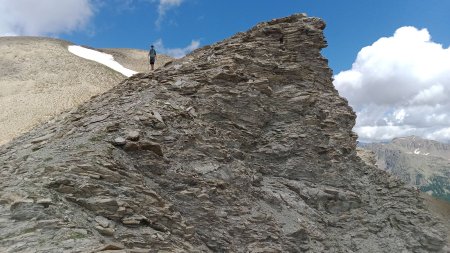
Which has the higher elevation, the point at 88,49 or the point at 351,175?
the point at 88,49

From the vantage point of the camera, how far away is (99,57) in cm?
7488

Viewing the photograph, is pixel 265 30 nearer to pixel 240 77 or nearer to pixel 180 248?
pixel 240 77

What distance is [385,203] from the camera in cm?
2480

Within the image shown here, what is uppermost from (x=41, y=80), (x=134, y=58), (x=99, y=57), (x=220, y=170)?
(x=134, y=58)

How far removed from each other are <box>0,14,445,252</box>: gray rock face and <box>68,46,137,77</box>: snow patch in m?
44.5

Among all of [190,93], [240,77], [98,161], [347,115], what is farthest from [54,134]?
[347,115]

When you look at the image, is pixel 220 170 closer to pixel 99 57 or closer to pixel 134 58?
pixel 99 57

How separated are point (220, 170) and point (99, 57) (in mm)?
62206

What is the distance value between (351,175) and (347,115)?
15.8 feet

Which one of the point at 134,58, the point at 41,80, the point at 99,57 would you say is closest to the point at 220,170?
the point at 41,80

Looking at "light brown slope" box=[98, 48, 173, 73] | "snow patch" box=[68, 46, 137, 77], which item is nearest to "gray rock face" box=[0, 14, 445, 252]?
"snow patch" box=[68, 46, 137, 77]

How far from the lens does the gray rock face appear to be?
45.0 feet

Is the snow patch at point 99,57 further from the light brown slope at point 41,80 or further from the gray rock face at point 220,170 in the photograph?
the gray rock face at point 220,170

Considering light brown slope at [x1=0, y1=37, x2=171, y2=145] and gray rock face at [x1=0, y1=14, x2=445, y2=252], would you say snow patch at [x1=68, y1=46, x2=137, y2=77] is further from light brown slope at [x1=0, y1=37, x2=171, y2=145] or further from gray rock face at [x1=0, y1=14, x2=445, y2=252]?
gray rock face at [x1=0, y1=14, x2=445, y2=252]
